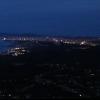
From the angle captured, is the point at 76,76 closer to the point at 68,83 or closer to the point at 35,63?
the point at 68,83

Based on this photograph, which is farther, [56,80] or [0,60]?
[0,60]

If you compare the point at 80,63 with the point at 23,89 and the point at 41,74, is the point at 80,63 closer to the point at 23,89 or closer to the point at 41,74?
the point at 41,74

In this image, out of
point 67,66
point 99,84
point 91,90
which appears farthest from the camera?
point 67,66

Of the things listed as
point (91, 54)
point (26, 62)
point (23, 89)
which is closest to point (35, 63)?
point (26, 62)

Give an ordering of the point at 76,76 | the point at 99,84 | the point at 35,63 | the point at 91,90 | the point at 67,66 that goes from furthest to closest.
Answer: the point at 35,63 → the point at 67,66 → the point at 76,76 → the point at 99,84 → the point at 91,90

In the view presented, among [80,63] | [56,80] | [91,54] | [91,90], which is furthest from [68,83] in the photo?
[91,54]

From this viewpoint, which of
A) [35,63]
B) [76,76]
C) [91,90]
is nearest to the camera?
[91,90]
